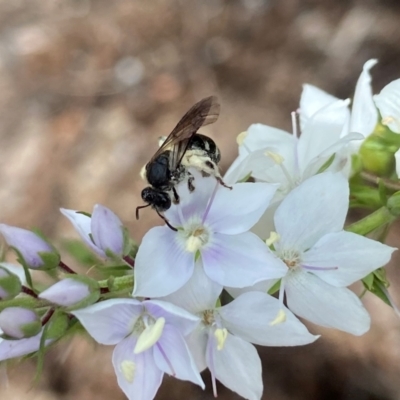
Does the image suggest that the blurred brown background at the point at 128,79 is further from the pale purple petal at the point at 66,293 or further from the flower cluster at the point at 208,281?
the pale purple petal at the point at 66,293

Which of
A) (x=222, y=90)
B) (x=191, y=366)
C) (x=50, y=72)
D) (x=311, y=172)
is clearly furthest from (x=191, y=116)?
(x=50, y=72)

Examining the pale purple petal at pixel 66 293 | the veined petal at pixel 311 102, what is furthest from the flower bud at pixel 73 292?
the veined petal at pixel 311 102

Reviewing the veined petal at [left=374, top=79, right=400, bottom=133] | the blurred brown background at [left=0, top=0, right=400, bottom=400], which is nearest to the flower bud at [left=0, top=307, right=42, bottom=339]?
the veined petal at [left=374, top=79, right=400, bottom=133]

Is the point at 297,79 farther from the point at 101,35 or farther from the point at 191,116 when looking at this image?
the point at 191,116

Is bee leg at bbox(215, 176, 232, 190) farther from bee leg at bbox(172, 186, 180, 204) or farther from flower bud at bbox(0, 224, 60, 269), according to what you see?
flower bud at bbox(0, 224, 60, 269)

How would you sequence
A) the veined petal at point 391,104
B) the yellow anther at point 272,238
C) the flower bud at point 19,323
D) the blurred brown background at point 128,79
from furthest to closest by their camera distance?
the blurred brown background at point 128,79, the veined petal at point 391,104, the yellow anther at point 272,238, the flower bud at point 19,323
